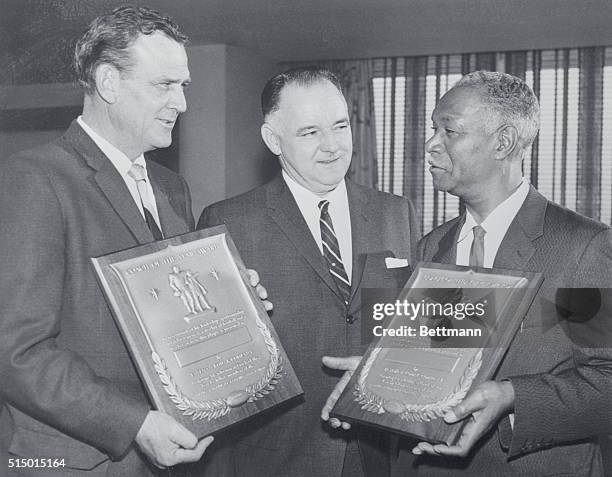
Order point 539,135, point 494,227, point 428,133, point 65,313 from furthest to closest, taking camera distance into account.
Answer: point 428,133, point 539,135, point 494,227, point 65,313

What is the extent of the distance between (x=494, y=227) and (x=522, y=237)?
0.29 feet

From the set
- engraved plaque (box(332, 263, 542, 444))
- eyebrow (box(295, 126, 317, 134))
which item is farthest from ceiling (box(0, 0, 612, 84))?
engraved plaque (box(332, 263, 542, 444))

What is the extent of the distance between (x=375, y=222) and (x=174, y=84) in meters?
0.66

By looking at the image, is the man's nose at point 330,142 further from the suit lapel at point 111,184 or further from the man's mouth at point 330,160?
the suit lapel at point 111,184

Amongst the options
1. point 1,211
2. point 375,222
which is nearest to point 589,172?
point 375,222

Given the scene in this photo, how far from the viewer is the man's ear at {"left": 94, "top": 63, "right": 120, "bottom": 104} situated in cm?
137

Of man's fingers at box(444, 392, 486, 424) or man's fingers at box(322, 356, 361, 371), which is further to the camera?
man's fingers at box(322, 356, 361, 371)

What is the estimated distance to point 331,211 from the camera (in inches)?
68.7

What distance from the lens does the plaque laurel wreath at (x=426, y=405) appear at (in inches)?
46.6

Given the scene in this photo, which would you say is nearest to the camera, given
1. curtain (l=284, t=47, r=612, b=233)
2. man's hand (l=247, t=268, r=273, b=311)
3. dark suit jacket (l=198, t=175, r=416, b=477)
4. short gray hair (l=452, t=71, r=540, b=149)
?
man's hand (l=247, t=268, r=273, b=311)

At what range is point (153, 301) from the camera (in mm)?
1186

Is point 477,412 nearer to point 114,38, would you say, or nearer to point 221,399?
point 221,399

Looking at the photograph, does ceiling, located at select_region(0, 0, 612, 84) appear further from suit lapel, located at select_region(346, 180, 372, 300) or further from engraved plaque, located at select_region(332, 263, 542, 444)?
engraved plaque, located at select_region(332, 263, 542, 444)

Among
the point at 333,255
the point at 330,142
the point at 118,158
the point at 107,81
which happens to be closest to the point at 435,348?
the point at 333,255
